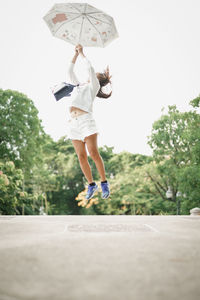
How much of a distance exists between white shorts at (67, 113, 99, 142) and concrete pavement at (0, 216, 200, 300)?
1.74 metres

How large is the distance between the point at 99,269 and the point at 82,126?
2379 millimetres

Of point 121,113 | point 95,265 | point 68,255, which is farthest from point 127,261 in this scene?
point 121,113

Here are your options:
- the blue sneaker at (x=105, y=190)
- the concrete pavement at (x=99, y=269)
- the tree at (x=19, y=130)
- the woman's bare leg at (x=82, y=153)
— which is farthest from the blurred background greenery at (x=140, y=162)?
the concrete pavement at (x=99, y=269)

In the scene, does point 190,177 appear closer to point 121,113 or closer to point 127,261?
point 127,261

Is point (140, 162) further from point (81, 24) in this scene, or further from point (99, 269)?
point (99, 269)

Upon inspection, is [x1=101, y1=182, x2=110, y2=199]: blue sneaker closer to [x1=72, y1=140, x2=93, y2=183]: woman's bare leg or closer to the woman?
the woman

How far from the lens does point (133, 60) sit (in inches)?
592

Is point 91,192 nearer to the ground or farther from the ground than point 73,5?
nearer to the ground

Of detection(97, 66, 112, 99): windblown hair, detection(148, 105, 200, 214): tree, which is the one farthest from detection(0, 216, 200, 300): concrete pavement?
detection(148, 105, 200, 214): tree

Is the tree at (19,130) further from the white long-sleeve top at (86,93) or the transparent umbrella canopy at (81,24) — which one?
the white long-sleeve top at (86,93)

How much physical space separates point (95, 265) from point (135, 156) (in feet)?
69.7

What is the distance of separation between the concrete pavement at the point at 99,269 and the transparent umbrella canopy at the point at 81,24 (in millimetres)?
2993

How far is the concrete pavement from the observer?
964mm

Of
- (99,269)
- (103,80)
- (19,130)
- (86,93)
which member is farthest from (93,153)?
(19,130)
